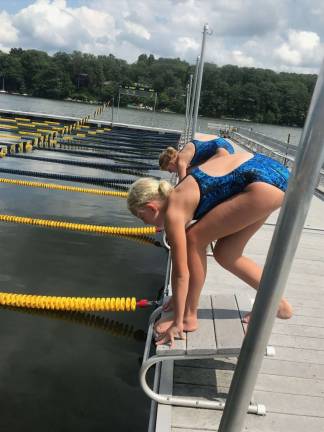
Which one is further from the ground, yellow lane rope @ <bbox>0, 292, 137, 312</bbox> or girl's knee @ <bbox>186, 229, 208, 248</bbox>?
girl's knee @ <bbox>186, 229, 208, 248</bbox>

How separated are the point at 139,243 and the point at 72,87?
63096 mm

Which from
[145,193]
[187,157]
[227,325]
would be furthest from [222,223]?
[187,157]

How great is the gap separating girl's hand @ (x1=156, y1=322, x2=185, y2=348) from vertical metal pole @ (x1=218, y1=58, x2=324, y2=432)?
89 cm

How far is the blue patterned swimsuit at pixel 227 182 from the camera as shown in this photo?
2.50m

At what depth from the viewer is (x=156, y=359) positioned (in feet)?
7.96

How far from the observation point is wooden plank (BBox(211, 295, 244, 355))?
2.39 m

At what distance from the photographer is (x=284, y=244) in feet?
4.27

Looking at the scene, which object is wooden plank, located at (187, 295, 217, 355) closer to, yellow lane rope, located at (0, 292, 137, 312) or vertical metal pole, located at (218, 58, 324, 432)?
vertical metal pole, located at (218, 58, 324, 432)

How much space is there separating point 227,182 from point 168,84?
56.9 metres

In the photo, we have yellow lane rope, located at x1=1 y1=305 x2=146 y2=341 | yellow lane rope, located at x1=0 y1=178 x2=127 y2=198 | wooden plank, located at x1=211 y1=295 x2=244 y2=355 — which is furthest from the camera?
yellow lane rope, located at x1=0 y1=178 x2=127 y2=198

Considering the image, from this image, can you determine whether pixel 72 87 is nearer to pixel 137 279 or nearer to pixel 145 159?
pixel 145 159

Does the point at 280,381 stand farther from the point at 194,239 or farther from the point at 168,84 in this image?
the point at 168,84

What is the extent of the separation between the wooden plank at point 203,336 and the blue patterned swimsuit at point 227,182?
29.0 inches

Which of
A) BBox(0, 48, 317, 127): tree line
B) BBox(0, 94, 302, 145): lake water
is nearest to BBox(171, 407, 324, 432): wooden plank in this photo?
BBox(0, 94, 302, 145): lake water
